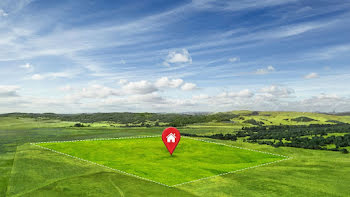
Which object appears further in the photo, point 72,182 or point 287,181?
point 287,181

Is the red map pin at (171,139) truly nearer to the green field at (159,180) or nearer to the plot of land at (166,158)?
the plot of land at (166,158)

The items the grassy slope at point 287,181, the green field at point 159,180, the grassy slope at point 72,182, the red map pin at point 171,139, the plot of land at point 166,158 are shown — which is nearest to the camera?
the grassy slope at point 72,182

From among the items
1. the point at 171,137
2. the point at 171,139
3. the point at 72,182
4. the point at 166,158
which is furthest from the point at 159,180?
the point at 171,137

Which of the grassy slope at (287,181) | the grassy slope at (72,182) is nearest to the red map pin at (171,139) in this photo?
the grassy slope at (72,182)

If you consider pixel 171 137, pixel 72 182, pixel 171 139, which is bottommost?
pixel 72 182

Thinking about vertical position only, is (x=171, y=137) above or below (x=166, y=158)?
above

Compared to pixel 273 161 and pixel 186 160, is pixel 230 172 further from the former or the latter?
pixel 273 161

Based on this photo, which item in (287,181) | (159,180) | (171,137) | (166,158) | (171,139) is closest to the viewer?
(159,180)

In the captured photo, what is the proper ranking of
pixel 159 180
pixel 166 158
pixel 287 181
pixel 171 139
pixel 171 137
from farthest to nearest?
pixel 171 137 → pixel 171 139 → pixel 166 158 → pixel 287 181 → pixel 159 180

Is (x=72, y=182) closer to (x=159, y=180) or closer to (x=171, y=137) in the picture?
(x=159, y=180)
